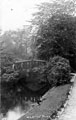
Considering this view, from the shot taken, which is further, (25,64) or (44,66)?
(25,64)

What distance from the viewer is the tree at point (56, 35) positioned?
27.4 ft

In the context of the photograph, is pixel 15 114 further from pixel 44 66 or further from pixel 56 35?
pixel 56 35

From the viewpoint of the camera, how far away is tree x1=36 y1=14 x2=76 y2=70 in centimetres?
835

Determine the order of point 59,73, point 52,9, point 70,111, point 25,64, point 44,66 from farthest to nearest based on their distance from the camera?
point 25,64, point 52,9, point 44,66, point 59,73, point 70,111

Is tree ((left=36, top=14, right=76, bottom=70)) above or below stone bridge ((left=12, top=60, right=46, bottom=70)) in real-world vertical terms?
above

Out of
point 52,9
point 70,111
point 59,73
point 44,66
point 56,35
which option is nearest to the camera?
point 70,111

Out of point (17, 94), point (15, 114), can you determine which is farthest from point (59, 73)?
point (17, 94)

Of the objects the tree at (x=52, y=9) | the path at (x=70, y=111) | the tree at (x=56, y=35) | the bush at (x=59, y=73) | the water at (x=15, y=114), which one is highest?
the tree at (x=52, y=9)

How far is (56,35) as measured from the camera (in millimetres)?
8406

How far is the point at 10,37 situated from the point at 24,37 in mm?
1074

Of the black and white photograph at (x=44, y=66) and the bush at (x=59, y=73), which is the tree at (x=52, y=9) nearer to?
the black and white photograph at (x=44, y=66)

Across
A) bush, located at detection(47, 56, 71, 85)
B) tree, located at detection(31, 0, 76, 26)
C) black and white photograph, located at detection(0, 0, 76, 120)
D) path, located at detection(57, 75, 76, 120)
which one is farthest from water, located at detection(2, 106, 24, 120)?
tree, located at detection(31, 0, 76, 26)

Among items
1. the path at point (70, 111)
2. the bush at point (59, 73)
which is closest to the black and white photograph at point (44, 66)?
the bush at point (59, 73)

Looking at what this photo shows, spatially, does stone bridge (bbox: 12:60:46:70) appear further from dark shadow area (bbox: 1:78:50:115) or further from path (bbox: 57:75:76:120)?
path (bbox: 57:75:76:120)
